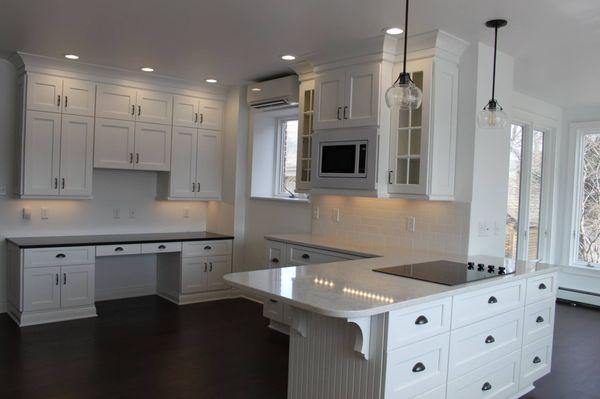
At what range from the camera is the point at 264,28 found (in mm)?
3602

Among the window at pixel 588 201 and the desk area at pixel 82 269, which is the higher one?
the window at pixel 588 201

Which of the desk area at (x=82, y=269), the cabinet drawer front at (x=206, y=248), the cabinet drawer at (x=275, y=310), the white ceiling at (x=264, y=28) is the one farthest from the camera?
the cabinet drawer front at (x=206, y=248)

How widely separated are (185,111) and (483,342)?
13.5 ft

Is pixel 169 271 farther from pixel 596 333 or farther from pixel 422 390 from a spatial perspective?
pixel 596 333

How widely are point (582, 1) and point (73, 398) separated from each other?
12.8ft

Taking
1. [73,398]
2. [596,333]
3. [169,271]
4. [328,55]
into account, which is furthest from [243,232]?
[596,333]

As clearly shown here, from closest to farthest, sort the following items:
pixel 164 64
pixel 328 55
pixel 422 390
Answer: pixel 422 390, pixel 328 55, pixel 164 64

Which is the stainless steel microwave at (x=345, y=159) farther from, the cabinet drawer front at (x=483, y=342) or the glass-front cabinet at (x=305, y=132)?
the cabinet drawer front at (x=483, y=342)

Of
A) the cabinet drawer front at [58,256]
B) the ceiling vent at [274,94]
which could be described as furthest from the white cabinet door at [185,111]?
the cabinet drawer front at [58,256]

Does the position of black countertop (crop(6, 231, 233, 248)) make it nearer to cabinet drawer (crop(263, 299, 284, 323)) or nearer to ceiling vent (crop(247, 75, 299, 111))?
cabinet drawer (crop(263, 299, 284, 323))

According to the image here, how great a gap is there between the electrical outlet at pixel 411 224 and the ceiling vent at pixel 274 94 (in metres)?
1.73

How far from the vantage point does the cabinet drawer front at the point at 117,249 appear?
4852mm

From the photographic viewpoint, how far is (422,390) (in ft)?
8.08

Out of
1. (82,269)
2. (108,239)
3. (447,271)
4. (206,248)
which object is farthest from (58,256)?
(447,271)
